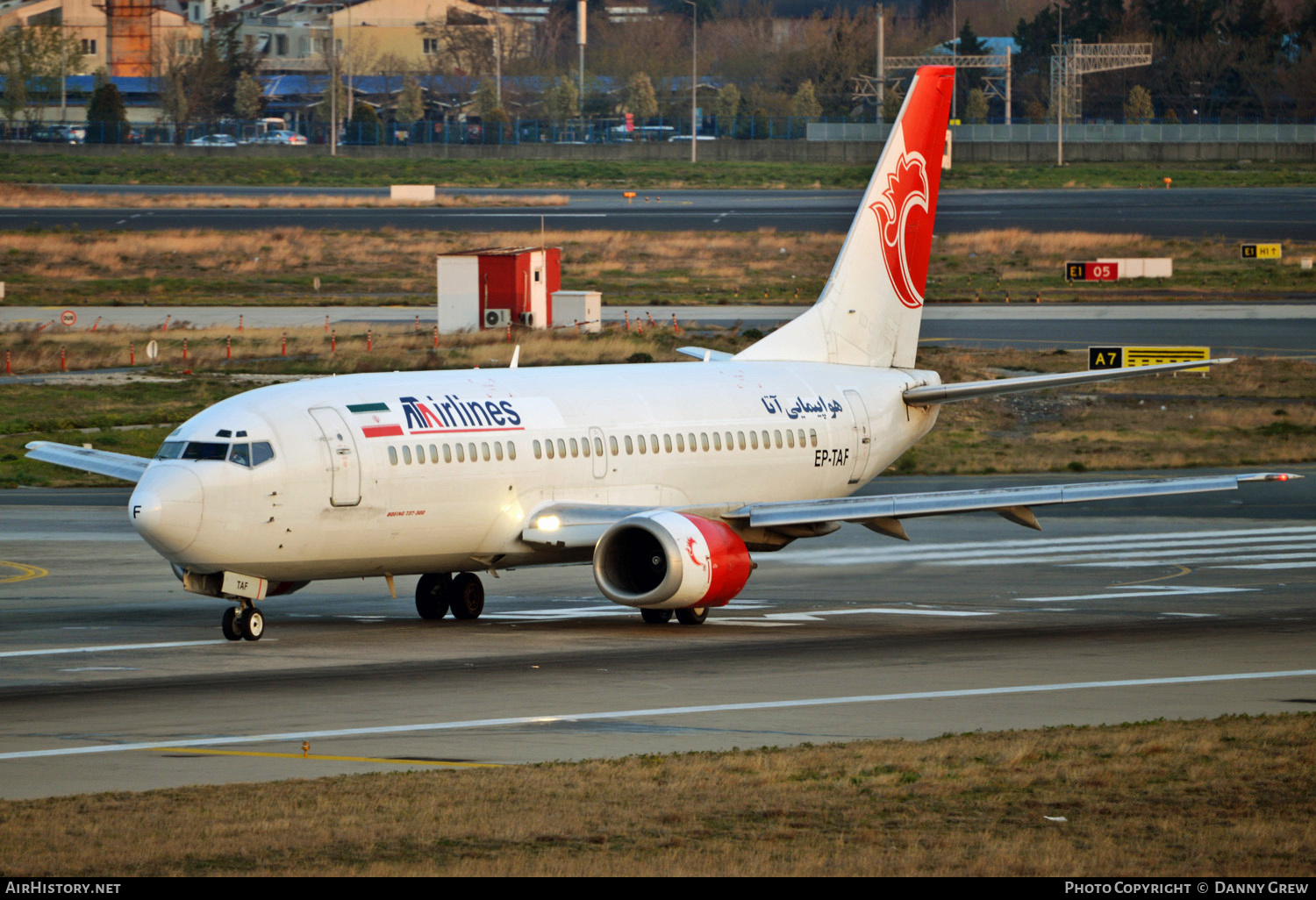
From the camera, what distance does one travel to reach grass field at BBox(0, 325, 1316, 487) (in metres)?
54.0

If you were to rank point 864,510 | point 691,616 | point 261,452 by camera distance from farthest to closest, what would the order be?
point 691,616
point 864,510
point 261,452

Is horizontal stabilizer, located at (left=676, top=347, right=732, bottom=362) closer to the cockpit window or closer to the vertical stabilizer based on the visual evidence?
the vertical stabilizer

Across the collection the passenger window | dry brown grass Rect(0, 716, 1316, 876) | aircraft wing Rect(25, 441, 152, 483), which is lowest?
dry brown grass Rect(0, 716, 1316, 876)

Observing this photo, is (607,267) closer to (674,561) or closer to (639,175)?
(674,561)

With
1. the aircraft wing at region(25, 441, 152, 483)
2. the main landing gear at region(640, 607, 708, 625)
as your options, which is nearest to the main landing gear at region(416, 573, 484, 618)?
the main landing gear at region(640, 607, 708, 625)

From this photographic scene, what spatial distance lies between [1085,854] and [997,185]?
16640 cm

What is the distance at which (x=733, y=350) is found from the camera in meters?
69.5

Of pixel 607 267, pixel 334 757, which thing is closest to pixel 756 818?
pixel 334 757

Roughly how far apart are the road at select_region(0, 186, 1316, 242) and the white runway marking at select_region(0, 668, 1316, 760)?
100 m

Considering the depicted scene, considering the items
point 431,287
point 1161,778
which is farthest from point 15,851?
point 431,287

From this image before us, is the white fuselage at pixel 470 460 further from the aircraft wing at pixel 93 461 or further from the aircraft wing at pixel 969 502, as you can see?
the aircraft wing at pixel 969 502

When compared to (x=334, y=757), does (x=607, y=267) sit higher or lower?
higher

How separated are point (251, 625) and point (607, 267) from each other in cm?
8069

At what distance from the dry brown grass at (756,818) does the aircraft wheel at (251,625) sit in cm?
1113
